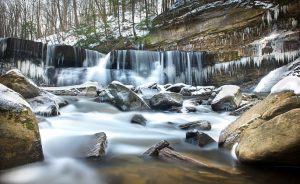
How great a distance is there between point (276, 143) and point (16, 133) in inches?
120

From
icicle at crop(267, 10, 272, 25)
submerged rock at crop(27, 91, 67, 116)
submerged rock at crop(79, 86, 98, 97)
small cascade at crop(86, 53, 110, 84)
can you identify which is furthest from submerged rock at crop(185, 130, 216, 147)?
icicle at crop(267, 10, 272, 25)

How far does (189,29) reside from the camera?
19.8 m

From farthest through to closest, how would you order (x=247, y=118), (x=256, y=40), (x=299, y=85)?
(x=256, y=40) → (x=299, y=85) → (x=247, y=118)

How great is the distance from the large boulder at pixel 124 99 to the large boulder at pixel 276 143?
4.59 metres

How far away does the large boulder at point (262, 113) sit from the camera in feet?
15.5

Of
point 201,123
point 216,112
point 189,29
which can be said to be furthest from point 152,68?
point 201,123

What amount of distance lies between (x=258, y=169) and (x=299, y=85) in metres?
2.21

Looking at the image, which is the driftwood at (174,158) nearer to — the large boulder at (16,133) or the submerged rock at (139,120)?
the large boulder at (16,133)

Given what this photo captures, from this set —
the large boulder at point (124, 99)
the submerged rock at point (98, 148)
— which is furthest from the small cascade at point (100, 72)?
the submerged rock at point (98, 148)

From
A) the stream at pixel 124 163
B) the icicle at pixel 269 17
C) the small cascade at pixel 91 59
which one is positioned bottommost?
the stream at pixel 124 163

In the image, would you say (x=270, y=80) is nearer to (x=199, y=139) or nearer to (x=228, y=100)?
(x=228, y=100)

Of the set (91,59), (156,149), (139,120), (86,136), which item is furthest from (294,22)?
(86,136)

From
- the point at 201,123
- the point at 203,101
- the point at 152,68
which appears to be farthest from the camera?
the point at 152,68

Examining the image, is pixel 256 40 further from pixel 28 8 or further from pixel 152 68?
pixel 28 8
